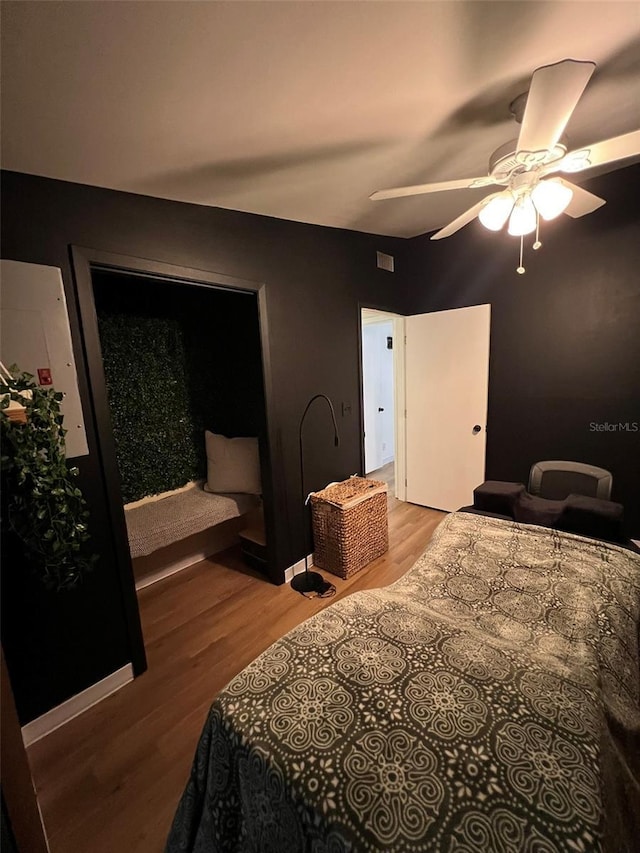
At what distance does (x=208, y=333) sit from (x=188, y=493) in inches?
54.8

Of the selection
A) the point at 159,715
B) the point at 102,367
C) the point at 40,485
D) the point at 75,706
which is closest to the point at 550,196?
the point at 102,367

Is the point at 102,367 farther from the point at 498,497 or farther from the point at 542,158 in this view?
the point at 498,497

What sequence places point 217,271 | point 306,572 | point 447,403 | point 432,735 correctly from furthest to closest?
point 447,403
point 306,572
point 217,271
point 432,735

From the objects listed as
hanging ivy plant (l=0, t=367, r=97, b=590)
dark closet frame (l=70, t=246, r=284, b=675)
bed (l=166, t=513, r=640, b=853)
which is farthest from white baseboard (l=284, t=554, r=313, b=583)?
hanging ivy plant (l=0, t=367, r=97, b=590)

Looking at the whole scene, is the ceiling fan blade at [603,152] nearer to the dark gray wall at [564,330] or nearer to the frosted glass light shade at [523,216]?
the frosted glass light shade at [523,216]

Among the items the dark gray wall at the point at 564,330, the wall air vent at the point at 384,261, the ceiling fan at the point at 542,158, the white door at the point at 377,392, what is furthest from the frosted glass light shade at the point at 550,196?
the white door at the point at 377,392

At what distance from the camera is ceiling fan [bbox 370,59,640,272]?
108 centimetres

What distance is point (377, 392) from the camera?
504cm

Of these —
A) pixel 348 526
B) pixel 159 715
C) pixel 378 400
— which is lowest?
pixel 159 715

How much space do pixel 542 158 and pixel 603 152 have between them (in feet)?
→ 0.68

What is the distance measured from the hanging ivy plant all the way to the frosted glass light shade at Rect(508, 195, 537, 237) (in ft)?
7.05

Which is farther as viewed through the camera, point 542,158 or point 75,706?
point 75,706

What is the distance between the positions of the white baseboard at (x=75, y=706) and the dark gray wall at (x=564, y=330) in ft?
10.3

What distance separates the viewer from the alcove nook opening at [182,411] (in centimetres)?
253
